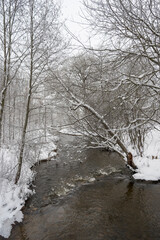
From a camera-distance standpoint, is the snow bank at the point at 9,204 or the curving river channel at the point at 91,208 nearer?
the curving river channel at the point at 91,208

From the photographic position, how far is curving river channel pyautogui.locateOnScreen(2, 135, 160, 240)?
3764 mm

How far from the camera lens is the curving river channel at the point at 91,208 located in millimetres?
3764

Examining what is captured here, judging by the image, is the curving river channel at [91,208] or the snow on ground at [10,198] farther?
the snow on ground at [10,198]

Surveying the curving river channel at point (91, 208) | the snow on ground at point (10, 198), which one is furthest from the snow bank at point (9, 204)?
the curving river channel at point (91, 208)

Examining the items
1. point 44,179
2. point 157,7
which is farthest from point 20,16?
point 44,179

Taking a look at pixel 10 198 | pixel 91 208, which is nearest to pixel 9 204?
pixel 10 198

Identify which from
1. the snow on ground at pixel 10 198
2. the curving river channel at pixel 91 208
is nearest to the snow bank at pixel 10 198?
the snow on ground at pixel 10 198

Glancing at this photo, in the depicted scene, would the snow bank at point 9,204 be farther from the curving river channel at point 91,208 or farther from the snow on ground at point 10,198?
the curving river channel at point 91,208

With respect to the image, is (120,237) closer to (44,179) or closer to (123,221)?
(123,221)

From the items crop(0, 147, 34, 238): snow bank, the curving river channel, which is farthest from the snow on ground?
the curving river channel

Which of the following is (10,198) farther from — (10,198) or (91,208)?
(91,208)

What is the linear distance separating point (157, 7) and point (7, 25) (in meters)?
4.46

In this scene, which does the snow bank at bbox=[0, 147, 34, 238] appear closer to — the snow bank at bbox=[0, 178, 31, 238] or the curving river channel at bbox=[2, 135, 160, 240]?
the snow bank at bbox=[0, 178, 31, 238]

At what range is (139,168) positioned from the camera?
7043mm
